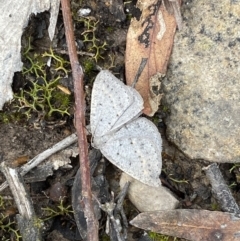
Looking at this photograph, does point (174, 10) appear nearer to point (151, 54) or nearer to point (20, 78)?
point (151, 54)

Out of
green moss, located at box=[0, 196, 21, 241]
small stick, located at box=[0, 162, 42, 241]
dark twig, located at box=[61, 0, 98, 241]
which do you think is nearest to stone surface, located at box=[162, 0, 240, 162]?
dark twig, located at box=[61, 0, 98, 241]

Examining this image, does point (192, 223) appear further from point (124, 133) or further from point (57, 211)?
point (57, 211)

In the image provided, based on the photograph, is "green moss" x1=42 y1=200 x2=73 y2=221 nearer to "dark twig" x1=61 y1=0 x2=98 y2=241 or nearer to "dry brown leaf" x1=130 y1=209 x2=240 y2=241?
"dark twig" x1=61 y1=0 x2=98 y2=241

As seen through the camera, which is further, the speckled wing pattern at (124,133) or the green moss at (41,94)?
the green moss at (41,94)

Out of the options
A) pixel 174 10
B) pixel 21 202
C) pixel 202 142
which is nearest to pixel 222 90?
pixel 202 142

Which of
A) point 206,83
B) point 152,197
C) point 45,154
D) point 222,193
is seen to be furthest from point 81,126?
point 222,193

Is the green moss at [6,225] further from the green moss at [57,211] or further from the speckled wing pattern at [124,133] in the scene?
the speckled wing pattern at [124,133]

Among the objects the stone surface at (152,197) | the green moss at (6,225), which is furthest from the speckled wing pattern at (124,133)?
the green moss at (6,225)
